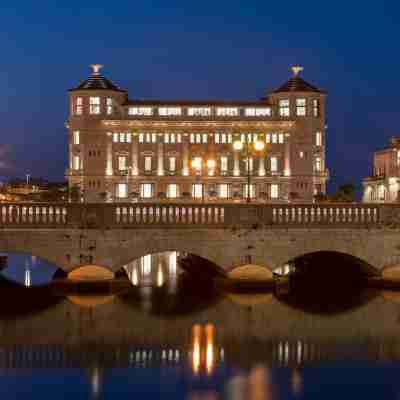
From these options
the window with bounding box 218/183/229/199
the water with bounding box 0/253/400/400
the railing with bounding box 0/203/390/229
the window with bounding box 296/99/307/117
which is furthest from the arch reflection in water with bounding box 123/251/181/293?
the window with bounding box 296/99/307/117

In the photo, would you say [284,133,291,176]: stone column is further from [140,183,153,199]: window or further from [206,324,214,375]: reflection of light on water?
[206,324,214,375]: reflection of light on water

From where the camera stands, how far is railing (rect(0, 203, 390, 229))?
32906 mm

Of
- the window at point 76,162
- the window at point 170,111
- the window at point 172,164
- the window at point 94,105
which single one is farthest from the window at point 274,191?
the window at point 76,162

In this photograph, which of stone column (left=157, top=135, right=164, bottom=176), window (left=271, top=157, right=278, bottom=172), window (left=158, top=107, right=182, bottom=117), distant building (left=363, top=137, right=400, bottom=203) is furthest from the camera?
distant building (left=363, top=137, right=400, bottom=203)

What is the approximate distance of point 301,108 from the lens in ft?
376

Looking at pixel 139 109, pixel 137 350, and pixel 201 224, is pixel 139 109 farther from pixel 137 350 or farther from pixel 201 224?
pixel 137 350

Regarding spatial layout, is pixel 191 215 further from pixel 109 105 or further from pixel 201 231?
pixel 109 105

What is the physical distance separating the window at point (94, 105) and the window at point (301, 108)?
102ft

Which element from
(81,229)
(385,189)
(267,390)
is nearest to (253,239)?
(81,229)

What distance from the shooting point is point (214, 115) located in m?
113

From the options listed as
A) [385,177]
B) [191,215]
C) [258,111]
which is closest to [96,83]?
[258,111]

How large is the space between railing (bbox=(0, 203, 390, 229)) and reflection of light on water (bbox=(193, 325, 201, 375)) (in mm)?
6029

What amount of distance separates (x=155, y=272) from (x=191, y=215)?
592 inches

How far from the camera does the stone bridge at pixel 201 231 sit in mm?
32875
